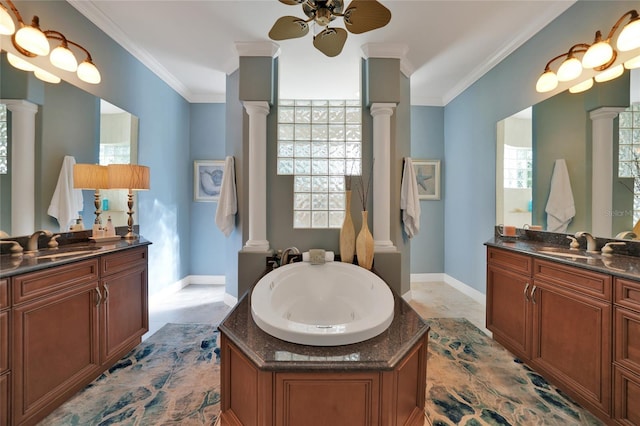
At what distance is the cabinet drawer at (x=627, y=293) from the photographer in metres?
1.34

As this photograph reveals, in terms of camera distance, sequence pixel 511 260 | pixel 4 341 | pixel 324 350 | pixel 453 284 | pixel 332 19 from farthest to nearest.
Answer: pixel 453 284 < pixel 511 260 < pixel 332 19 < pixel 4 341 < pixel 324 350

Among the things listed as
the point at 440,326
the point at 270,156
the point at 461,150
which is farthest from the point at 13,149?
the point at 461,150

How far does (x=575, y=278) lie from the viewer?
1649mm

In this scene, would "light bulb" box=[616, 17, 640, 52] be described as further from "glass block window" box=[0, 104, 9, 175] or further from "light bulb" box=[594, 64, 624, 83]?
"glass block window" box=[0, 104, 9, 175]

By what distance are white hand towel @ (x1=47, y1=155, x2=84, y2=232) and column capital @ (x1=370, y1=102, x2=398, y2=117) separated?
273 cm

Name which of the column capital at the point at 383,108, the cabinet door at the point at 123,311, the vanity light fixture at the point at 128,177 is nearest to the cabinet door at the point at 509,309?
the column capital at the point at 383,108

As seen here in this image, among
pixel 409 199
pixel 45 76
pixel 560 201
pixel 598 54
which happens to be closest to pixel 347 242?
pixel 409 199

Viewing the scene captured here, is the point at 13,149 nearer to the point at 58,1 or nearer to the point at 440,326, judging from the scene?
the point at 58,1

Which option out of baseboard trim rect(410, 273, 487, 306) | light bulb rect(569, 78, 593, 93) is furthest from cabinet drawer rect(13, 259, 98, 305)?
light bulb rect(569, 78, 593, 93)

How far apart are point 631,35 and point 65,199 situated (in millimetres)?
4130

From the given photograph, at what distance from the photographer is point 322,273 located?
230cm

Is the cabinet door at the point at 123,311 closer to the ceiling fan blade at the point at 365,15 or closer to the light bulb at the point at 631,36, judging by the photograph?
the ceiling fan blade at the point at 365,15

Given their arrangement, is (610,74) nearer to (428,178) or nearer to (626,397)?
(626,397)

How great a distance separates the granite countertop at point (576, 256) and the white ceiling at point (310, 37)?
6.60 feet
